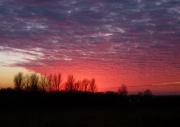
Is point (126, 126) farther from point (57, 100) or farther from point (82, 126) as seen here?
point (57, 100)

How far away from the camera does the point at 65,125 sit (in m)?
23.9

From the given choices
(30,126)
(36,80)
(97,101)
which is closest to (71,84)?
(36,80)

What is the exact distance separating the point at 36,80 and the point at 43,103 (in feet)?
131

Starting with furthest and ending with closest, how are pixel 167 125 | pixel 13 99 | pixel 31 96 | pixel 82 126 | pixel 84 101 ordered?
pixel 84 101, pixel 31 96, pixel 13 99, pixel 82 126, pixel 167 125

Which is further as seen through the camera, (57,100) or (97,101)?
(97,101)

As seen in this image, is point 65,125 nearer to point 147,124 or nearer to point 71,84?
point 147,124

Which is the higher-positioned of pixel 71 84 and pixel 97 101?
pixel 71 84

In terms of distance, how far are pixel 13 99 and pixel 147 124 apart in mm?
48032

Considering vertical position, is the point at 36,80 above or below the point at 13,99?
above

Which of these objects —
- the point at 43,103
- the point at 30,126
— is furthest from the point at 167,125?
the point at 43,103

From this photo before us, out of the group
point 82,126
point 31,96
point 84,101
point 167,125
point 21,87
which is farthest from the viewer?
point 21,87

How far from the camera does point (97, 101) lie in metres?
77.4

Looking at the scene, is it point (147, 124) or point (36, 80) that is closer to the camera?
point (147, 124)

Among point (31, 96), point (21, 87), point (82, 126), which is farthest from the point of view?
point (21, 87)
